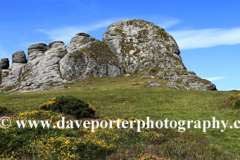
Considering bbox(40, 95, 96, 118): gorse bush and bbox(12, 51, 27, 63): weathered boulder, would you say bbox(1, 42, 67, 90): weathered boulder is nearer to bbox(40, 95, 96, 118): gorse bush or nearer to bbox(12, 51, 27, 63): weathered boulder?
bbox(12, 51, 27, 63): weathered boulder

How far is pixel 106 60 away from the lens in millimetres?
105875

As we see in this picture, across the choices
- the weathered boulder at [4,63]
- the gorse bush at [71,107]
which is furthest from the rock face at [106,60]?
the gorse bush at [71,107]

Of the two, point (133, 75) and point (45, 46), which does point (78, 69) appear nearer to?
point (133, 75)

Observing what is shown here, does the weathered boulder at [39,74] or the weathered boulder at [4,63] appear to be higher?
the weathered boulder at [4,63]

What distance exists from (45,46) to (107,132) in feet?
426

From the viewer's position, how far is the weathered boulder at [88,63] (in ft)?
318

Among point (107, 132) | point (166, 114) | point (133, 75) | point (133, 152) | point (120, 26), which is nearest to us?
point (133, 152)

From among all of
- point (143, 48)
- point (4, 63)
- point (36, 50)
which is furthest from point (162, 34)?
point (4, 63)

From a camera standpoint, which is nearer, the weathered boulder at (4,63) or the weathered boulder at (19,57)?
the weathered boulder at (4,63)

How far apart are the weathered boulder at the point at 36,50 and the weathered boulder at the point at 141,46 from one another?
40499 millimetres

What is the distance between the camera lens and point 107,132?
14.3 meters

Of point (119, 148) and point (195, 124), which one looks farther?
point (195, 124)

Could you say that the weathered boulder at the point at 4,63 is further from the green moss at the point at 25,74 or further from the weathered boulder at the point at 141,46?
the weathered boulder at the point at 141,46

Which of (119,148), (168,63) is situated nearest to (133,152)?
(119,148)
